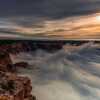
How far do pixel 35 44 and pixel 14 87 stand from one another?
2.21 feet

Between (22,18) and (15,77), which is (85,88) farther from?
(22,18)

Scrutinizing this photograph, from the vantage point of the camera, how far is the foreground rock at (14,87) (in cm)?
384

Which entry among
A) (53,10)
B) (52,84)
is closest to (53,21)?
(53,10)

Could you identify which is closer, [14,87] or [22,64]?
[14,87]

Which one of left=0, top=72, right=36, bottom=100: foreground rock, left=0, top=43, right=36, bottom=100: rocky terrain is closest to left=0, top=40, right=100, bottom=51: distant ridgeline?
left=0, top=43, right=36, bottom=100: rocky terrain

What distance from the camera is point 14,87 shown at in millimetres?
3939

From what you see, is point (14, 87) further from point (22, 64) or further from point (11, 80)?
point (22, 64)

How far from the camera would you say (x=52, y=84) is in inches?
183

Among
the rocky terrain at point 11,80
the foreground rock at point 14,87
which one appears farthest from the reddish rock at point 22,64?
the foreground rock at point 14,87

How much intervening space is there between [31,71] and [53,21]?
1682 mm

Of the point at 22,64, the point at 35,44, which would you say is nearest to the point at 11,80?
the point at 22,64

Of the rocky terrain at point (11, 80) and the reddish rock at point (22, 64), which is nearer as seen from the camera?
the rocky terrain at point (11, 80)

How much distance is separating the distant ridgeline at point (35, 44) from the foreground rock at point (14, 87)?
1.39 ft

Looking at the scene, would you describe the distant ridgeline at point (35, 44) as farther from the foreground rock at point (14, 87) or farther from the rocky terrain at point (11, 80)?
the foreground rock at point (14, 87)
